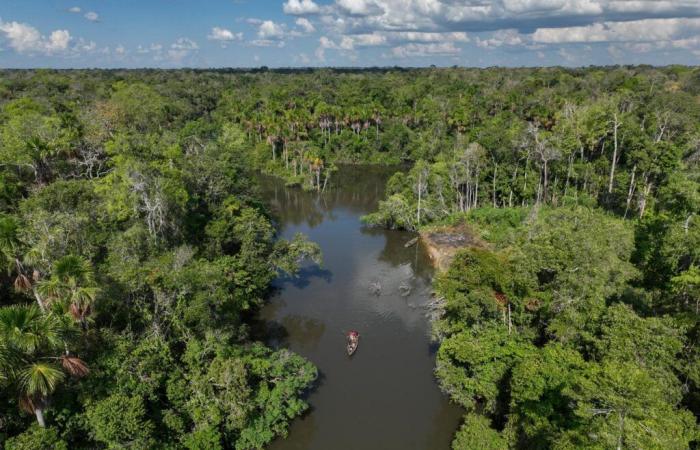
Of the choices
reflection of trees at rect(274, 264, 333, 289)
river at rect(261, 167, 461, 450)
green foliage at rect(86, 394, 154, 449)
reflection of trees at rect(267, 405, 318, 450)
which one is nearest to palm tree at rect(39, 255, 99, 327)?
green foliage at rect(86, 394, 154, 449)

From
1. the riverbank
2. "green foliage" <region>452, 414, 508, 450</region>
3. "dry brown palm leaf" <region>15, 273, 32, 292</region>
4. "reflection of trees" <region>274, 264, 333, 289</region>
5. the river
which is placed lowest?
the river

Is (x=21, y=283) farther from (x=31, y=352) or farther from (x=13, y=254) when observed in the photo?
(x=31, y=352)

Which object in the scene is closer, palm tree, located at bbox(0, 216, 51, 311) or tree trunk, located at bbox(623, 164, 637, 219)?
palm tree, located at bbox(0, 216, 51, 311)

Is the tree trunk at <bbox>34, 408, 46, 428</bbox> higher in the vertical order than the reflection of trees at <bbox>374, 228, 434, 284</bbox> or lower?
higher

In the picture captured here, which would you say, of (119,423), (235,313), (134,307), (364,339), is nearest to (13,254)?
(134,307)

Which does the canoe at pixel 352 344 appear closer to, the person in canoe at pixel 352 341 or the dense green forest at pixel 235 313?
the person in canoe at pixel 352 341

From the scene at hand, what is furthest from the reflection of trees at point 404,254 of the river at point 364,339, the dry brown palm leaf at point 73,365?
the dry brown palm leaf at point 73,365

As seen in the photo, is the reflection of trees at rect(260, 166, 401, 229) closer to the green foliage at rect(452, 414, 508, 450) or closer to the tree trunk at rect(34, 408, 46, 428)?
the green foliage at rect(452, 414, 508, 450)
